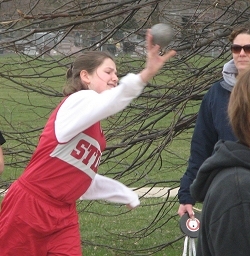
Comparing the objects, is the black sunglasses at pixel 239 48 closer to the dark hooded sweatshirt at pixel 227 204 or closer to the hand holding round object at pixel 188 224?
the hand holding round object at pixel 188 224

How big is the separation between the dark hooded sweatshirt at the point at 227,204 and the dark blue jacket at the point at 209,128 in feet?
6.30

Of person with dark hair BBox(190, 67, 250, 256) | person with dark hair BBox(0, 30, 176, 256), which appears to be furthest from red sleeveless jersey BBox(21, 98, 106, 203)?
person with dark hair BBox(190, 67, 250, 256)

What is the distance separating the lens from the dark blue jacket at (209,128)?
4.25m

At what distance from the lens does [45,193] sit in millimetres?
4309

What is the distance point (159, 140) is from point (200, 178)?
190 inches

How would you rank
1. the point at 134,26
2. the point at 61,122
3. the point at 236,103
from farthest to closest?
the point at 134,26
the point at 61,122
the point at 236,103

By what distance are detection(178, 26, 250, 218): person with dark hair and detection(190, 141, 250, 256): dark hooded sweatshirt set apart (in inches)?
75.7

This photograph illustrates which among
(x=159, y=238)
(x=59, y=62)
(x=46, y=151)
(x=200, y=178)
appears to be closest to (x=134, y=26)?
(x=59, y=62)

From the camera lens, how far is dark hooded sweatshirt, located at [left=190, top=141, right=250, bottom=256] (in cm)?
215

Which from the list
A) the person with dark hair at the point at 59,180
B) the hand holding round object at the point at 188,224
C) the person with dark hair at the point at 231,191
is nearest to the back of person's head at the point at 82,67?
the person with dark hair at the point at 59,180

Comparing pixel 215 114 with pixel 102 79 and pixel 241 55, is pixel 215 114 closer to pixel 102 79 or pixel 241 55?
pixel 241 55

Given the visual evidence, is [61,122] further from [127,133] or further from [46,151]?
[127,133]

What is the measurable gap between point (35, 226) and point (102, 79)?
37.6 inches

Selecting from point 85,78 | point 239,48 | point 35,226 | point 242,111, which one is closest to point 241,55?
point 239,48
